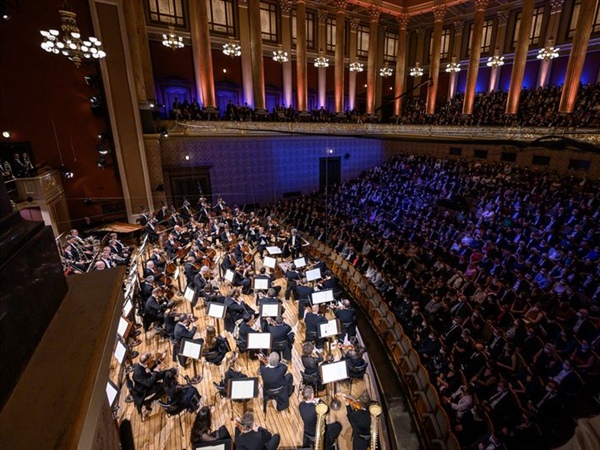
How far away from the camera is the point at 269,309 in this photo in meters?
6.24

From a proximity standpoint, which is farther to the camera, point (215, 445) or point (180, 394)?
point (180, 394)

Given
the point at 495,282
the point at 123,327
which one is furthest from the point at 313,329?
the point at 495,282

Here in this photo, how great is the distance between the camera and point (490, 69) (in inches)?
897

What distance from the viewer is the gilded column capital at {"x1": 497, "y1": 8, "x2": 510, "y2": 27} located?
68.1ft

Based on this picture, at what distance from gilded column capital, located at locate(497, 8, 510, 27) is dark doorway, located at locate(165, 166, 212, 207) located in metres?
20.7

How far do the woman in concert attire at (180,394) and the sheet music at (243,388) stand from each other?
0.82 m

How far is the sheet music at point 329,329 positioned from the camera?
5556mm

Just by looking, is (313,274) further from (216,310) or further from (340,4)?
(340,4)

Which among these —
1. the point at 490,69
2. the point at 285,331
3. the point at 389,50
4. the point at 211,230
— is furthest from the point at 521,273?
the point at 389,50

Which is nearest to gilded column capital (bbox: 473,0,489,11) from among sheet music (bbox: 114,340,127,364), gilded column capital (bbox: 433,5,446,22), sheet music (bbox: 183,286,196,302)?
gilded column capital (bbox: 433,5,446,22)

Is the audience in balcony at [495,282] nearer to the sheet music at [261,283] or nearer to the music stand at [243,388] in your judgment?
the music stand at [243,388]

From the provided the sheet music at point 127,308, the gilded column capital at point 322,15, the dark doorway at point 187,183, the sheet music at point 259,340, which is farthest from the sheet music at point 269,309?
the gilded column capital at point 322,15

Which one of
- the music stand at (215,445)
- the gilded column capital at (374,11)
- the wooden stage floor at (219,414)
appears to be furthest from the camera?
the gilded column capital at (374,11)

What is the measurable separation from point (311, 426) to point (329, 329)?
1.50 metres
